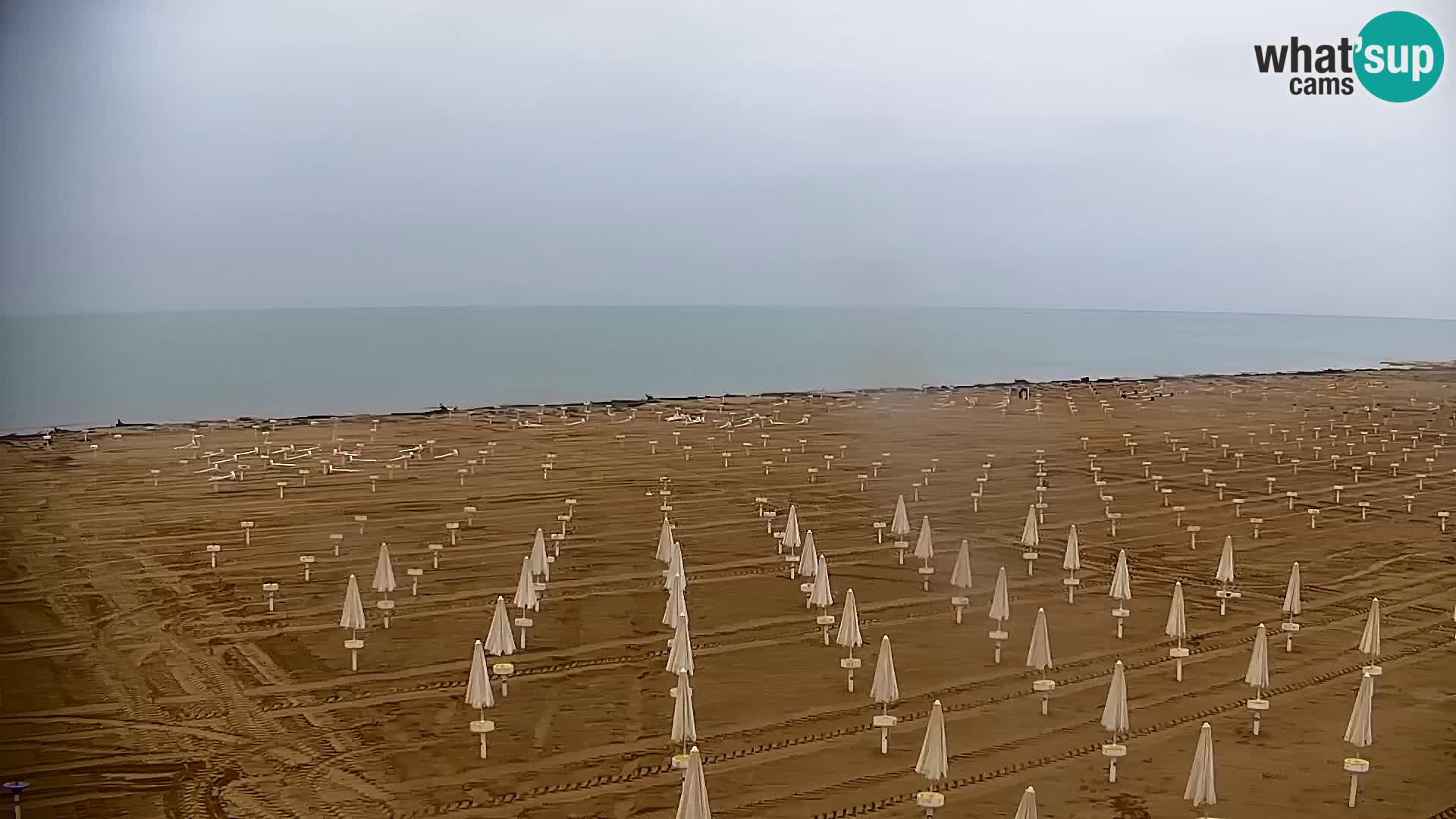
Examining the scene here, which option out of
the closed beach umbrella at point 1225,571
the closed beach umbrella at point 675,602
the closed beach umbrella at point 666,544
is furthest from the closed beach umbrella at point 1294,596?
the closed beach umbrella at point 666,544

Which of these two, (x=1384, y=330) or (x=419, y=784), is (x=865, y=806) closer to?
(x=419, y=784)

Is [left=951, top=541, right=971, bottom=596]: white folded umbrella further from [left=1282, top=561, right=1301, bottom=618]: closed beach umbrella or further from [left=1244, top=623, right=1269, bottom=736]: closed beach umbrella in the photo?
[left=1244, top=623, right=1269, bottom=736]: closed beach umbrella

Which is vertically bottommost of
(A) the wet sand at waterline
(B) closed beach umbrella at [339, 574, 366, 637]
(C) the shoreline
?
(A) the wet sand at waterline

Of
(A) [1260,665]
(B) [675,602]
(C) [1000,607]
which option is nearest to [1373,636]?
(A) [1260,665]

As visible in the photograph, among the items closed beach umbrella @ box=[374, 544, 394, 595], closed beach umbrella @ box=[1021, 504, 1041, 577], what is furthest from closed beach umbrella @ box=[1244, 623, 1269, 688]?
closed beach umbrella @ box=[374, 544, 394, 595]

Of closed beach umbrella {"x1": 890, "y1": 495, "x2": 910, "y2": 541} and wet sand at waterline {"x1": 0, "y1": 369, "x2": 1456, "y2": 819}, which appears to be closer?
wet sand at waterline {"x1": 0, "y1": 369, "x2": 1456, "y2": 819}

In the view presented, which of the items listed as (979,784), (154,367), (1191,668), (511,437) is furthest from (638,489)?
(154,367)

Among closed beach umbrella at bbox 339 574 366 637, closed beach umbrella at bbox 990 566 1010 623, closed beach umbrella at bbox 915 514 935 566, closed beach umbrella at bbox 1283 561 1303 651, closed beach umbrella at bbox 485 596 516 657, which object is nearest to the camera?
closed beach umbrella at bbox 485 596 516 657
